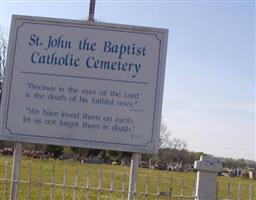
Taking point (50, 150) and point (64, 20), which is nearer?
point (64, 20)

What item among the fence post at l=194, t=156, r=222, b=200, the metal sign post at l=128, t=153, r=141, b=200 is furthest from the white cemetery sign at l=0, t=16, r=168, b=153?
the fence post at l=194, t=156, r=222, b=200

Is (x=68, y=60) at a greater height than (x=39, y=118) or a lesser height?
greater

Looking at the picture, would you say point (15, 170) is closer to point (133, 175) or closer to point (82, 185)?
point (133, 175)

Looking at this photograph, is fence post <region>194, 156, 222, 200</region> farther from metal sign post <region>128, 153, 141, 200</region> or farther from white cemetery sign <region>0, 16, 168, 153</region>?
metal sign post <region>128, 153, 141, 200</region>

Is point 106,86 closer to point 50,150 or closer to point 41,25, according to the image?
point 41,25

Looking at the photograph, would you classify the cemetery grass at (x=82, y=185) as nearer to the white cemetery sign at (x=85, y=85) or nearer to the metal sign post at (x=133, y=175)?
the metal sign post at (x=133, y=175)

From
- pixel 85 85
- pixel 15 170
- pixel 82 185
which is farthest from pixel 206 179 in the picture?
pixel 82 185

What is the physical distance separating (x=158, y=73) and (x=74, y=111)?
122 cm

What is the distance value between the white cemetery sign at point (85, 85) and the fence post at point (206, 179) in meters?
0.69

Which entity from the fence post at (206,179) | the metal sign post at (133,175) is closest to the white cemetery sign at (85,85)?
the metal sign post at (133,175)

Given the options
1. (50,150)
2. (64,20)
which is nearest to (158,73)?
(64,20)

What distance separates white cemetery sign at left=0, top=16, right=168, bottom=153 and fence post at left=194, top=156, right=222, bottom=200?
0.69 metres

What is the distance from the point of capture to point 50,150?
2265 inches

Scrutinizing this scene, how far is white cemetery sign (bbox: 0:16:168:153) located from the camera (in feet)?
23.2
